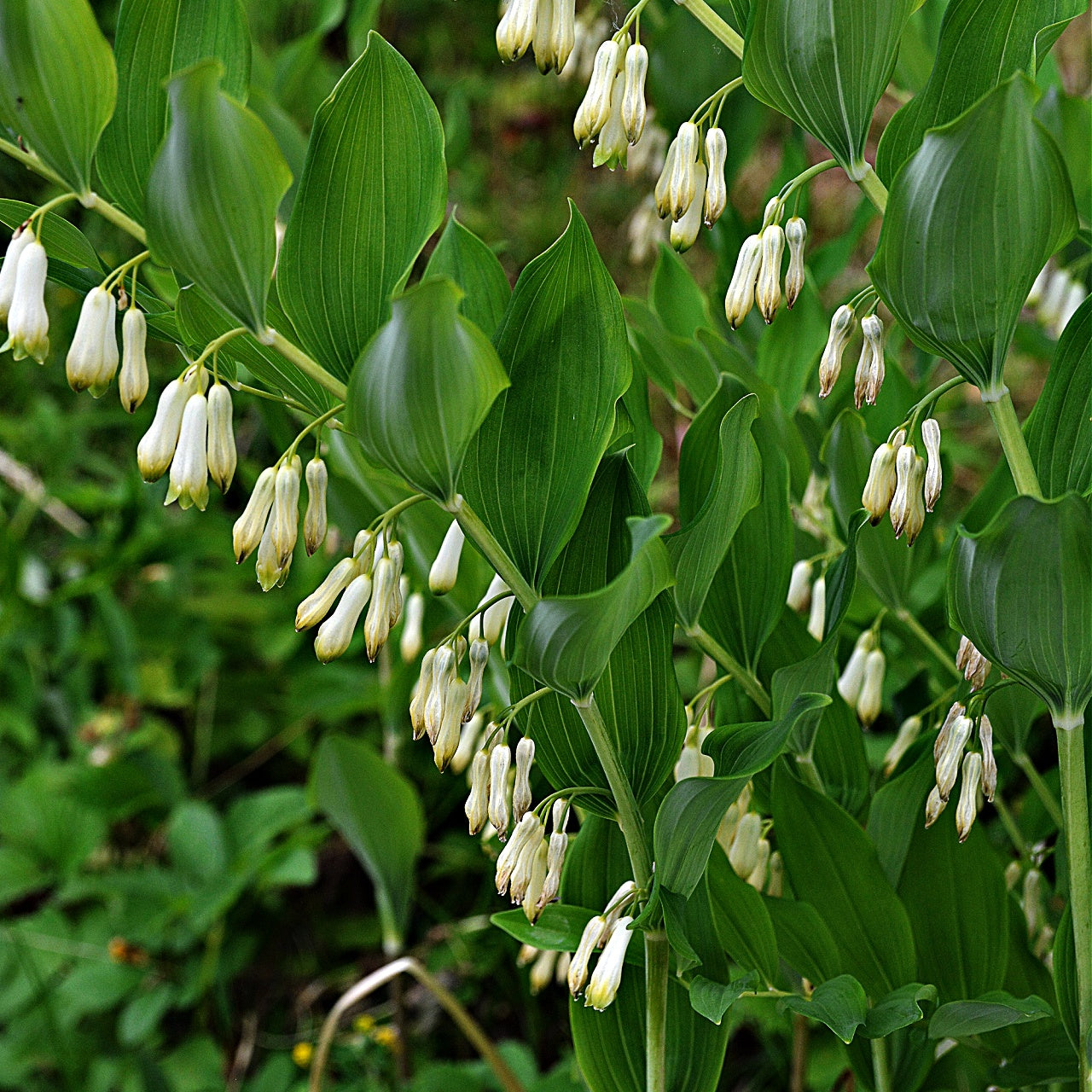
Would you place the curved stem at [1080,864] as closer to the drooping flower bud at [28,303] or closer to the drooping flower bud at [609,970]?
the drooping flower bud at [609,970]

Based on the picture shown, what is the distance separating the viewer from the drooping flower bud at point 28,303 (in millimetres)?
521

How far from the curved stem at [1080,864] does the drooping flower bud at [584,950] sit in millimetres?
277

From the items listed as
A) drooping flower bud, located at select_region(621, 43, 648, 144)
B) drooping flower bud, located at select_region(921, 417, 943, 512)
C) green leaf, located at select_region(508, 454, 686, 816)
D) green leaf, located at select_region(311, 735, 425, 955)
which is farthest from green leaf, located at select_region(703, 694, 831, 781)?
green leaf, located at select_region(311, 735, 425, 955)

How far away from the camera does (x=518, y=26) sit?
58 cm

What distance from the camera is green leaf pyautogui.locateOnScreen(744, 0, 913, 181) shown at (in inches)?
21.5

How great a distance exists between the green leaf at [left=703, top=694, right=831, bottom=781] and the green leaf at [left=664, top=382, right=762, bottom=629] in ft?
0.27

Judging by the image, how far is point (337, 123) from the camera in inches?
21.7

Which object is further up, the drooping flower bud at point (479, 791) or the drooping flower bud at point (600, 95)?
the drooping flower bud at point (600, 95)

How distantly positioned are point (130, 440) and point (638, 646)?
230 cm

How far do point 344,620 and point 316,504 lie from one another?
0.22ft

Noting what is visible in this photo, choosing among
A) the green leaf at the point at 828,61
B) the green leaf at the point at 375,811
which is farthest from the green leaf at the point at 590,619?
the green leaf at the point at 375,811

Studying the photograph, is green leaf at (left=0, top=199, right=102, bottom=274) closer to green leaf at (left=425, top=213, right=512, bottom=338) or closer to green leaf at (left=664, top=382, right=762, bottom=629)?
green leaf at (left=425, top=213, right=512, bottom=338)

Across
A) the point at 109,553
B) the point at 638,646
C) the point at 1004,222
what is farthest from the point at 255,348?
the point at 109,553

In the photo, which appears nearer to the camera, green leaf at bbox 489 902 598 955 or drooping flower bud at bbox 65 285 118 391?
drooping flower bud at bbox 65 285 118 391
